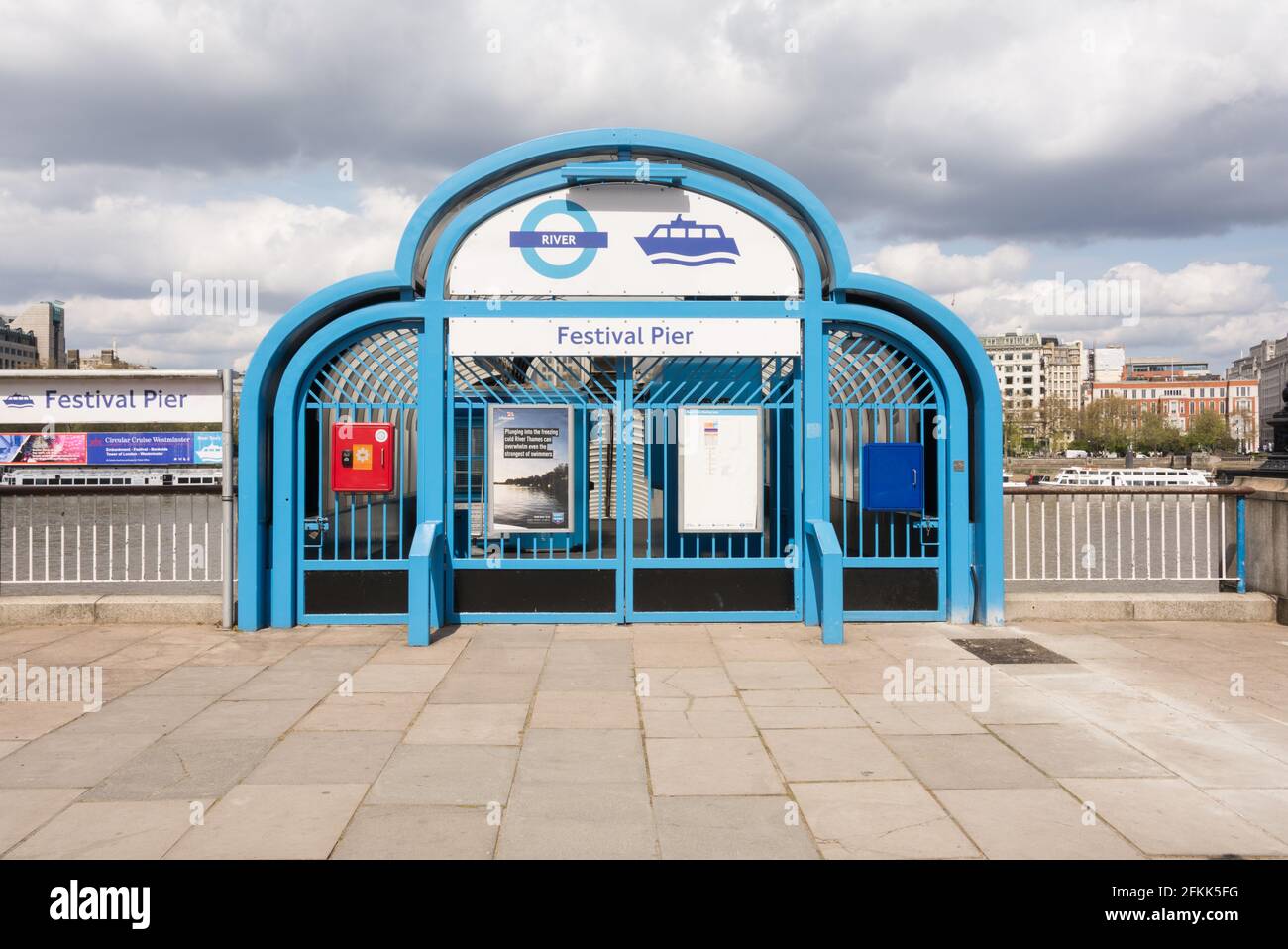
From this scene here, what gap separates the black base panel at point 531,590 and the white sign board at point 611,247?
106 inches

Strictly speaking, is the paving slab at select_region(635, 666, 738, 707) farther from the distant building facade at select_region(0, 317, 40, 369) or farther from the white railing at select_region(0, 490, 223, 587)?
the distant building facade at select_region(0, 317, 40, 369)

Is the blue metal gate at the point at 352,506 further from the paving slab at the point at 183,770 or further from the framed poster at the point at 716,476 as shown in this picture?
the paving slab at the point at 183,770

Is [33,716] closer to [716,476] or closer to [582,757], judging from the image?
[582,757]

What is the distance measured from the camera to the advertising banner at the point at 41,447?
9.09m

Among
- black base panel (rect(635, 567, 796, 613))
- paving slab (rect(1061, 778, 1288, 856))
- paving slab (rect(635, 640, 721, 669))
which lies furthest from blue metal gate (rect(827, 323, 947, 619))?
paving slab (rect(1061, 778, 1288, 856))

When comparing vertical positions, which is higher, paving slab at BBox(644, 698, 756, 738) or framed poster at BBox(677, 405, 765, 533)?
framed poster at BBox(677, 405, 765, 533)

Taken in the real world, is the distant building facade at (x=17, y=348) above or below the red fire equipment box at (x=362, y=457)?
above

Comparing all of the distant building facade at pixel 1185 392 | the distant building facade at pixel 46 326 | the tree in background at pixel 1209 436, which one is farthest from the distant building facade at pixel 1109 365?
the distant building facade at pixel 46 326

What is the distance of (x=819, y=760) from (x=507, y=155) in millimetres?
6360

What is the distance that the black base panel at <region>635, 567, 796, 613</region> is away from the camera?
9.26 m

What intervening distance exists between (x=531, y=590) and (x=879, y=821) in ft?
17.3

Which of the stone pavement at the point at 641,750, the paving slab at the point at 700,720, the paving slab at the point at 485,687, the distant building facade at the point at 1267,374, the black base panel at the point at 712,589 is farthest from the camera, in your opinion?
the distant building facade at the point at 1267,374

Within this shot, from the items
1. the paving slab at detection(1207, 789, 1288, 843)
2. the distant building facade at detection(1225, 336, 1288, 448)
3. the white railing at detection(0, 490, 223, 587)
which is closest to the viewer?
the paving slab at detection(1207, 789, 1288, 843)

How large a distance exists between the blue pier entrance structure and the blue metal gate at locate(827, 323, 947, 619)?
29mm
